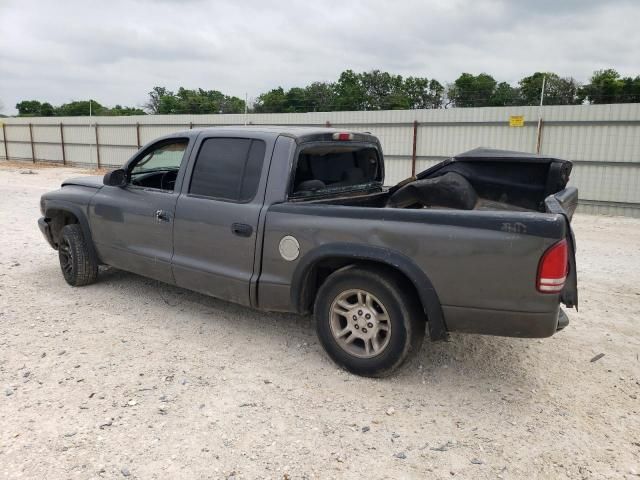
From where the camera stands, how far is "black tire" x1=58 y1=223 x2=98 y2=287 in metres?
5.52

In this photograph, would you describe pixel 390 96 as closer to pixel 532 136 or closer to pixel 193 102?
pixel 193 102

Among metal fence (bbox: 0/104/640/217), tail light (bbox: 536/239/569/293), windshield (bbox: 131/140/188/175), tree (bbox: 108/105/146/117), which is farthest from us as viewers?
tree (bbox: 108/105/146/117)

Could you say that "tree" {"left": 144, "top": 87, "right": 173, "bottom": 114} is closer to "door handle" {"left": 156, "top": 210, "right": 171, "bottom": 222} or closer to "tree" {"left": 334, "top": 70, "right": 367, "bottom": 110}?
"tree" {"left": 334, "top": 70, "right": 367, "bottom": 110}

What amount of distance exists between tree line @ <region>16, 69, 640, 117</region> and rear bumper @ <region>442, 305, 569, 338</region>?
55.3ft

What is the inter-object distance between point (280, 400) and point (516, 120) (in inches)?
469

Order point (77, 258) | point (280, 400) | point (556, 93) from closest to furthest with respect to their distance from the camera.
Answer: point (280, 400) → point (77, 258) → point (556, 93)

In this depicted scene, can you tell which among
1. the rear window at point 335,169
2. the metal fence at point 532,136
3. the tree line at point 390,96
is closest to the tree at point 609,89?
the tree line at point 390,96

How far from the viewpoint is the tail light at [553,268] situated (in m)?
2.98

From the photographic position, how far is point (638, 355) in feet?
13.5

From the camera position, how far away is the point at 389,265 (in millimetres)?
3512

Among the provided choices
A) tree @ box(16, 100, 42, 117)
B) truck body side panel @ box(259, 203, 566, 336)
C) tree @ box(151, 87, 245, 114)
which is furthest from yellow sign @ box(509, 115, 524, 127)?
tree @ box(16, 100, 42, 117)

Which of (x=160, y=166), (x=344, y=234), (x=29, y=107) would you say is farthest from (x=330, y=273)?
(x=29, y=107)

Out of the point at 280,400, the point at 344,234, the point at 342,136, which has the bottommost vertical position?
the point at 280,400

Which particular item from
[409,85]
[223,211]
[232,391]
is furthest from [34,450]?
[409,85]
